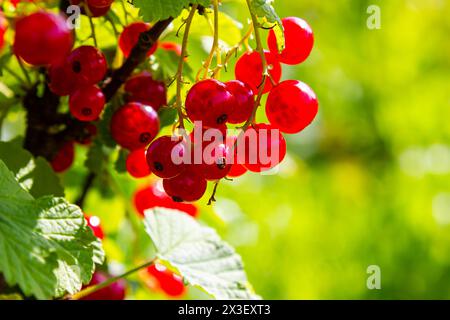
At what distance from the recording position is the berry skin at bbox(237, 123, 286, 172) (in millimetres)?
953

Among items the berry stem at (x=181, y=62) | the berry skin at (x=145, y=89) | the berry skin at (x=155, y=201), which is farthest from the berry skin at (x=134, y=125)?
the berry skin at (x=155, y=201)

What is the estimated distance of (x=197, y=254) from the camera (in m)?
1.28

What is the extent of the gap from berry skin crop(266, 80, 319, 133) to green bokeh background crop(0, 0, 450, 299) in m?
0.90

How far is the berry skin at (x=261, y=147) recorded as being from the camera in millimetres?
953

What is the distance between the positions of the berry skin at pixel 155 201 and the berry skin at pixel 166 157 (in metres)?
0.56

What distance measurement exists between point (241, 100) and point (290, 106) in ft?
0.21

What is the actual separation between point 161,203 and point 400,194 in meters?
2.11

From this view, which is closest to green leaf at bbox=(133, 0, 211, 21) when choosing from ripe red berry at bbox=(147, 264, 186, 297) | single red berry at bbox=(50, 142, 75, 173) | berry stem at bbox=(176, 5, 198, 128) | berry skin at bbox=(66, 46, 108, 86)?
berry stem at bbox=(176, 5, 198, 128)

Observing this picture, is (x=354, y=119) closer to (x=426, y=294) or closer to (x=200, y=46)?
(x=426, y=294)

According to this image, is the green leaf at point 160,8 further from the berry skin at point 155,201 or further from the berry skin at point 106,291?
the berry skin at point 155,201

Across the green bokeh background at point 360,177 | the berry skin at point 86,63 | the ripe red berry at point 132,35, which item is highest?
the ripe red berry at point 132,35

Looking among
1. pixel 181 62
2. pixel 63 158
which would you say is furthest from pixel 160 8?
pixel 63 158

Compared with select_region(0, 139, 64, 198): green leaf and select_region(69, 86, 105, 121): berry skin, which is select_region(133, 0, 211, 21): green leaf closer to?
select_region(69, 86, 105, 121): berry skin

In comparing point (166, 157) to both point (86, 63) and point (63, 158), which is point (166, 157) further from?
point (63, 158)
